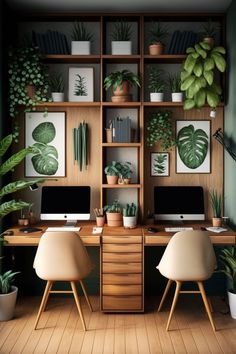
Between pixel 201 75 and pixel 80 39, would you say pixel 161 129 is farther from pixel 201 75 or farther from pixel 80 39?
pixel 80 39

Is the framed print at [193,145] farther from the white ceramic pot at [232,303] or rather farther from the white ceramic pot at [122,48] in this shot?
the white ceramic pot at [232,303]

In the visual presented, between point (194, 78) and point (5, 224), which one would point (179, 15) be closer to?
point (194, 78)

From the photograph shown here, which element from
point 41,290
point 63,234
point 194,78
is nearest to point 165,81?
point 194,78

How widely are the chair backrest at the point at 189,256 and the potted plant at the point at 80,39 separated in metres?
2.01

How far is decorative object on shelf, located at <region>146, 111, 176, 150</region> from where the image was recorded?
15.8 ft

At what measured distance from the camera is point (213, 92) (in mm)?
4559

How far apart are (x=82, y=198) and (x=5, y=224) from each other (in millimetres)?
766

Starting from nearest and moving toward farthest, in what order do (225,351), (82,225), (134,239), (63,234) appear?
(225,351) → (63,234) → (134,239) → (82,225)

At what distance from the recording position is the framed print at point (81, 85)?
4867 mm

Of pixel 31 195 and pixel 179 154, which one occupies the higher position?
pixel 179 154

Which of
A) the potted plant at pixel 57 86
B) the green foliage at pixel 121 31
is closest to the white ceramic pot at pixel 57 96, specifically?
the potted plant at pixel 57 86

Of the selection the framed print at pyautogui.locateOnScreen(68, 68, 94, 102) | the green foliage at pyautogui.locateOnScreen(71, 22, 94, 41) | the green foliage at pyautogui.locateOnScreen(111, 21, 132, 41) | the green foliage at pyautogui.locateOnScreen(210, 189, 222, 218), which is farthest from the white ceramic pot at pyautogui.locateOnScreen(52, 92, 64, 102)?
the green foliage at pyautogui.locateOnScreen(210, 189, 222, 218)

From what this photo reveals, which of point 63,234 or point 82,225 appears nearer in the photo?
point 63,234

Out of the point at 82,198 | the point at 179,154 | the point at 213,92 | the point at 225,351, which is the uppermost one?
the point at 213,92
